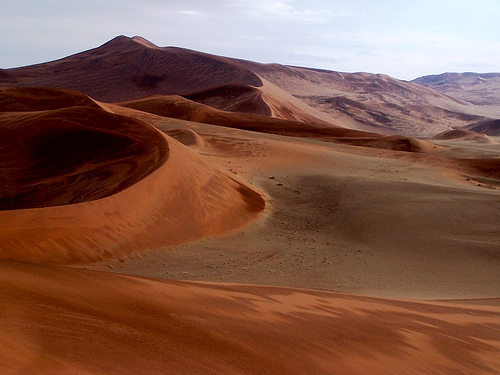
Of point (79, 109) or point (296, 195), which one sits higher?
point (79, 109)

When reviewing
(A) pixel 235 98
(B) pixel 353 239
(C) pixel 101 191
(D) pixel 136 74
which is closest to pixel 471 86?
(D) pixel 136 74

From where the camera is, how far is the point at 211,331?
3568 mm

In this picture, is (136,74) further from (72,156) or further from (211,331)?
(211,331)

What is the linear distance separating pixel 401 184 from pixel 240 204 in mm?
4213

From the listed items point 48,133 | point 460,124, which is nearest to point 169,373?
point 48,133

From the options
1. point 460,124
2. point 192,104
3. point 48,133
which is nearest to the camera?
point 48,133

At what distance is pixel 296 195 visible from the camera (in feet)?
40.1

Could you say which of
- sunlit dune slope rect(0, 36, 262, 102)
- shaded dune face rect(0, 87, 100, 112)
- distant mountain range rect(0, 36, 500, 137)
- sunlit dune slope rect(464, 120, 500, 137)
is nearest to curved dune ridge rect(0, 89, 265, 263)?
shaded dune face rect(0, 87, 100, 112)

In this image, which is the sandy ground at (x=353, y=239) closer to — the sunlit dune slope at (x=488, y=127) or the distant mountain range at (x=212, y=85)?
the distant mountain range at (x=212, y=85)

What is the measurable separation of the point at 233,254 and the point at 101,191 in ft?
9.62

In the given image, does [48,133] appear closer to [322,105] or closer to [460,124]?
[322,105]

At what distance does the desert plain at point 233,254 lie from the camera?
131 inches

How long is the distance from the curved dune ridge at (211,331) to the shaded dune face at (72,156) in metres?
4.90

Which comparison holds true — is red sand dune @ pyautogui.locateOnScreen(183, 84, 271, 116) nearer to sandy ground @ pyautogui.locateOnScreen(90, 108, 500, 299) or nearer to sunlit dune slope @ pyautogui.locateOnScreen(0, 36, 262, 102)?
sunlit dune slope @ pyautogui.locateOnScreen(0, 36, 262, 102)
